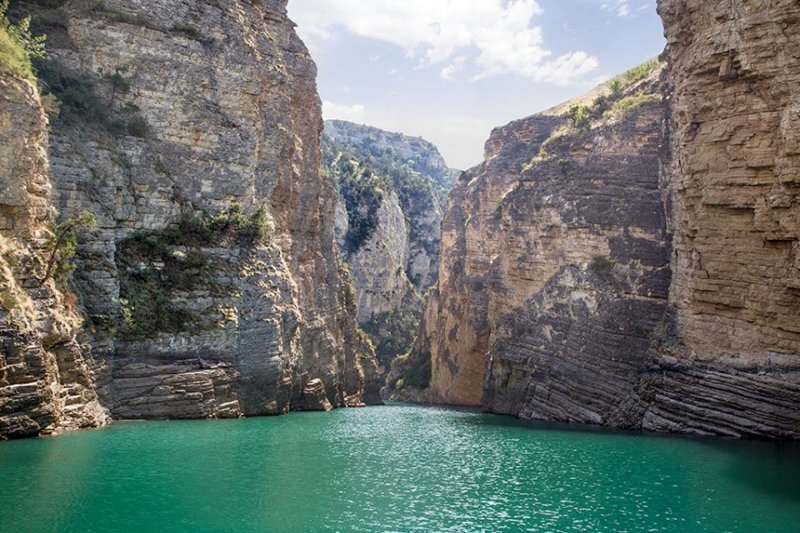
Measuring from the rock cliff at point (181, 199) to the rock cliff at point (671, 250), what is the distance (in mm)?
13495

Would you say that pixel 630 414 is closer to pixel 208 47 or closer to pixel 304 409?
pixel 304 409

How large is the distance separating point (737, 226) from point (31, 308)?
25.9m

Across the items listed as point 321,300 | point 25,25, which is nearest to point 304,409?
point 321,300

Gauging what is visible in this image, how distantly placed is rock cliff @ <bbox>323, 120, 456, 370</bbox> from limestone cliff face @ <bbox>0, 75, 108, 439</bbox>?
54.7 m

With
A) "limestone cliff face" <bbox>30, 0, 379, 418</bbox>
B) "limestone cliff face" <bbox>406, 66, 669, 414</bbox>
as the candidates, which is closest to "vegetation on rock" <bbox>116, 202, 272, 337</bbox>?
"limestone cliff face" <bbox>30, 0, 379, 418</bbox>

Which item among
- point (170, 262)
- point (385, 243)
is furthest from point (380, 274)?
point (170, 262)

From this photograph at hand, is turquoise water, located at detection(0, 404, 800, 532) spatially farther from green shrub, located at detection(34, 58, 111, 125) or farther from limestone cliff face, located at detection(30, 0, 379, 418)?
green shrub, located at detection(34, 58, 111, 125)

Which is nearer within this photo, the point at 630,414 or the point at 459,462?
the point at 459,462

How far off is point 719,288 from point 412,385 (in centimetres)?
4213

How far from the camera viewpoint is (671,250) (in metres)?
35.5

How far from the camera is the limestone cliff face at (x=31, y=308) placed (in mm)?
21062

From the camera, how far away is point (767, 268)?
90.8 ft

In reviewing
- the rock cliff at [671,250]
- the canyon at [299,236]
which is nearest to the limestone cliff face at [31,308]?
the canyon at [299,236]

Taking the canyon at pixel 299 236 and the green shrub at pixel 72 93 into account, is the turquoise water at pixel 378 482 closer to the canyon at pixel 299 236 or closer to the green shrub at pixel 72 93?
the canyon at pixel 299 236
